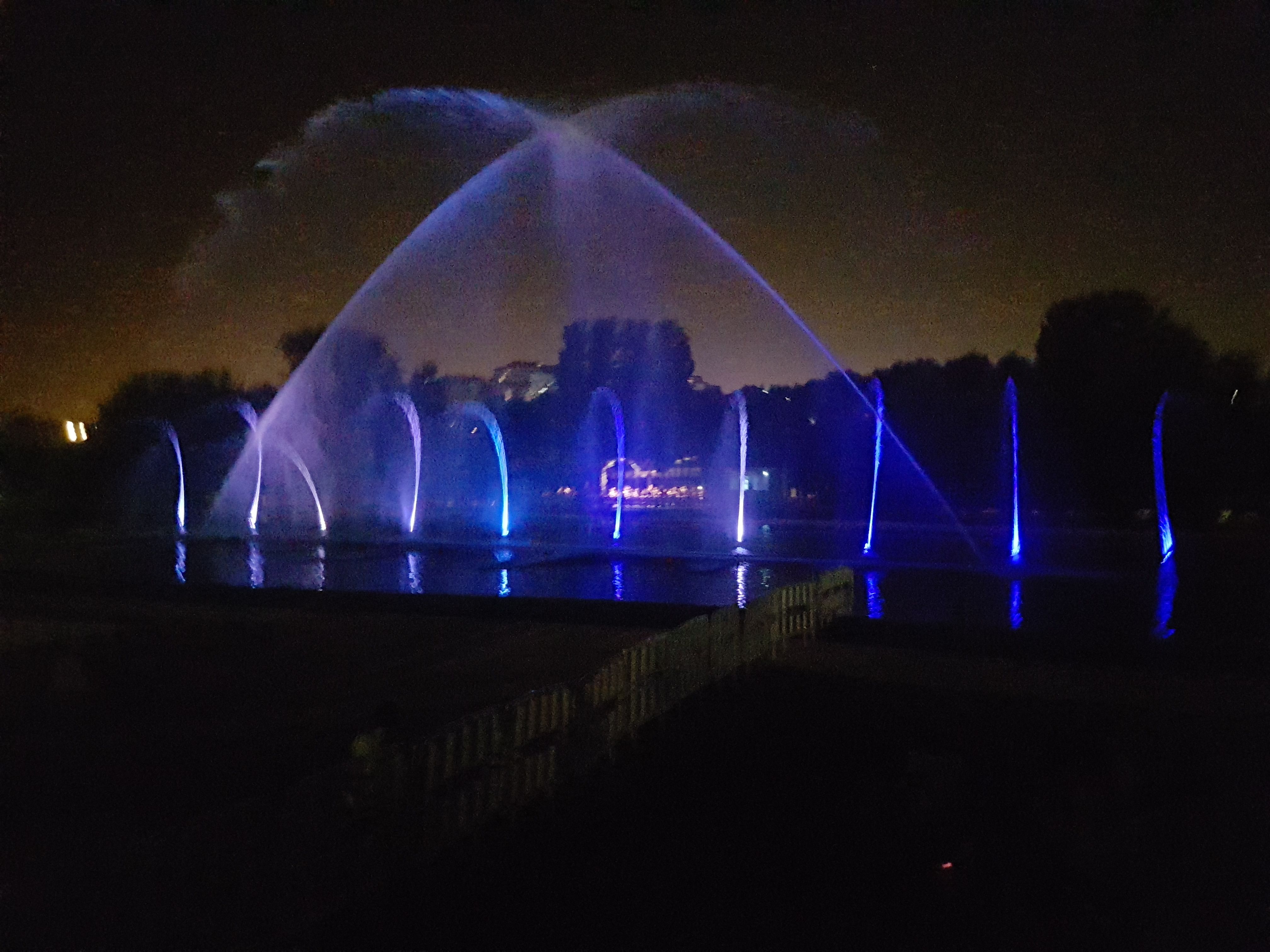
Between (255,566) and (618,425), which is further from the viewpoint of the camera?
(618,425)

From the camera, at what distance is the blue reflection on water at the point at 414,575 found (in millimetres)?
21188

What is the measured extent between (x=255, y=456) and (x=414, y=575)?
33095mm

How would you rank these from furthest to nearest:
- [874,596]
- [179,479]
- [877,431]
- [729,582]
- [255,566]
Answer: [877,431] → [179,479] → [255,566] → [729,582] → [874,596]

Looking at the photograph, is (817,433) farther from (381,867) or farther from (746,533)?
(381,867)

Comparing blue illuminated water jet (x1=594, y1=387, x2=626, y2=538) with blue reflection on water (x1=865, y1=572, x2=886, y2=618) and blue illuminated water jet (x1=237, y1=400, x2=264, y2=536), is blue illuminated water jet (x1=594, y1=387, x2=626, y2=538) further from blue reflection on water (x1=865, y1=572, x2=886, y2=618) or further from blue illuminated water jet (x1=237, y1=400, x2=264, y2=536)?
blue reflection on water (x1=865, y1=572, x2=886, y2=618)

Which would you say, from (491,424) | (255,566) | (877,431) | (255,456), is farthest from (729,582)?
(491,424)

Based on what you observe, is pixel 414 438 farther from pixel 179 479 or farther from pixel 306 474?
pixel 179 479

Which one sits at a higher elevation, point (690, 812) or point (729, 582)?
point (729, 582)

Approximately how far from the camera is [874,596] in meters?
19.8

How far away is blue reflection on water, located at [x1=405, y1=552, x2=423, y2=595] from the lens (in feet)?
69.5


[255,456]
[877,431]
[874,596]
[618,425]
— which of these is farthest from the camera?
[618,425]

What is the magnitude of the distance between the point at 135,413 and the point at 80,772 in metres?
62.6

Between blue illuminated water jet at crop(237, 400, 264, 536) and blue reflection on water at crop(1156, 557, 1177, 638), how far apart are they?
34317mm

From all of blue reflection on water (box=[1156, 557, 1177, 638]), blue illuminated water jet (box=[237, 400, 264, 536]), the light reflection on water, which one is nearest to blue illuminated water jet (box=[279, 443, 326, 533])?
blue illuminated water jet (box=[237, 400, 264, 536])
